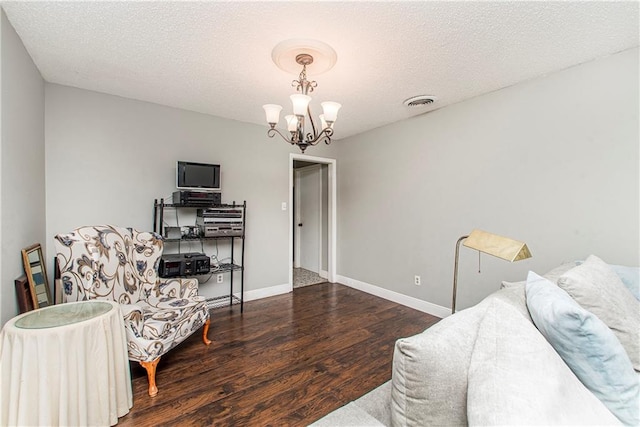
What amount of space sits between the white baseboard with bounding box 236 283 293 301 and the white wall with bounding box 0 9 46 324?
7.11ft

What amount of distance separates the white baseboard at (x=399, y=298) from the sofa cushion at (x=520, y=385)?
2.43m

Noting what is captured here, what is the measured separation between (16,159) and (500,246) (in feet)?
9.87

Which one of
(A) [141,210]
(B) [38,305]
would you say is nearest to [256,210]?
(A) [141,210]

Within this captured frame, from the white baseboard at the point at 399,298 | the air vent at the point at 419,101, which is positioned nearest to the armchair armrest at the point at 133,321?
the white baseboard at the point at 399,298

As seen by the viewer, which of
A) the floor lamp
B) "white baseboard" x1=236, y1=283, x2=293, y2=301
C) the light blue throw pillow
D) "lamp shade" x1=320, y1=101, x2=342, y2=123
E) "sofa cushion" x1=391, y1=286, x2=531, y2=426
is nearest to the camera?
"sofa cushion" x1=391, y1=286, x2=531, y2=426

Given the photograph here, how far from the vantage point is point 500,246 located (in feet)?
4.85

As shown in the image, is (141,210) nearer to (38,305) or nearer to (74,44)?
(38,305)

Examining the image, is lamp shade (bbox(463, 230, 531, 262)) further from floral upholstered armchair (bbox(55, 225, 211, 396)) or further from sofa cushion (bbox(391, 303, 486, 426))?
floral upholstered armchair (bbox(55, 225, 211, 396))

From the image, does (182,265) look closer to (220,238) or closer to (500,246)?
(220,238)

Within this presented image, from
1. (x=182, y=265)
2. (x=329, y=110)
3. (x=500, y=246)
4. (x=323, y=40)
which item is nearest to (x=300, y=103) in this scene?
(x=329, y=110)

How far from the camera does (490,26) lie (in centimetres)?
179

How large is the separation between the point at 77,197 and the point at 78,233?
923mm

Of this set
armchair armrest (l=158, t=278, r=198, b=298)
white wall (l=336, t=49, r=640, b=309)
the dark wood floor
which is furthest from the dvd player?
white wall (l=336, t=49, r=640, b=309)

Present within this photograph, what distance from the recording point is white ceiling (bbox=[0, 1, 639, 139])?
5.42 ft
